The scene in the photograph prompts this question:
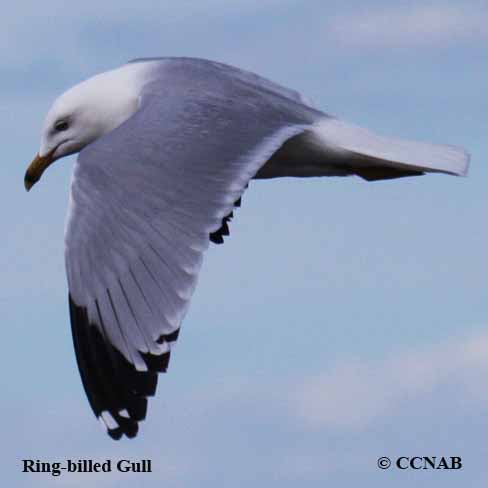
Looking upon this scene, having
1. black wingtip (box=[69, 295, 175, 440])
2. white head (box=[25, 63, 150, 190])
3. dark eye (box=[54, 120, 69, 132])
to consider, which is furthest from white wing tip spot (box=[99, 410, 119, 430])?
dark eye (box=[54, 120, 69, 132])

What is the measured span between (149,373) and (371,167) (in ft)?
5.04

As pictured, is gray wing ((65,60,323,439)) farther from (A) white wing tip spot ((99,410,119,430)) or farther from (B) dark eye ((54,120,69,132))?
(B) dark eye ((54,120,69,132))

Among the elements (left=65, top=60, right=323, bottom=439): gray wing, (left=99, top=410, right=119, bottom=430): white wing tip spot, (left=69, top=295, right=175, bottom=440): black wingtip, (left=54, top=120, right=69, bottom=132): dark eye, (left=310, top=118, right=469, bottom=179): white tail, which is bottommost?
(left=99, top=410, right=119, bottom=430): white wing tip spot

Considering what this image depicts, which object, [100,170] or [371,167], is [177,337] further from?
[371,167]

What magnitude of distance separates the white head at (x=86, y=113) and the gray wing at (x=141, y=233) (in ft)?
1.60

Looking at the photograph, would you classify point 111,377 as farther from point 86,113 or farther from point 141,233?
point 86,113

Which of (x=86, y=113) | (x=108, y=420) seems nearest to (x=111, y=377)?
(x=108, y=420)

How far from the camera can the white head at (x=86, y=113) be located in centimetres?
616

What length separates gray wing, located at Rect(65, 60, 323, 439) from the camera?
5125mm

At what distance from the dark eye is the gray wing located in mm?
789

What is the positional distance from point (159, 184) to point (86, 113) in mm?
1024

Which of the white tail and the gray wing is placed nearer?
the gray wing

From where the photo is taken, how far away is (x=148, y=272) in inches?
204

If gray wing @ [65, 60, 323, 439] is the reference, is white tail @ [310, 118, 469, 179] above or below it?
above
